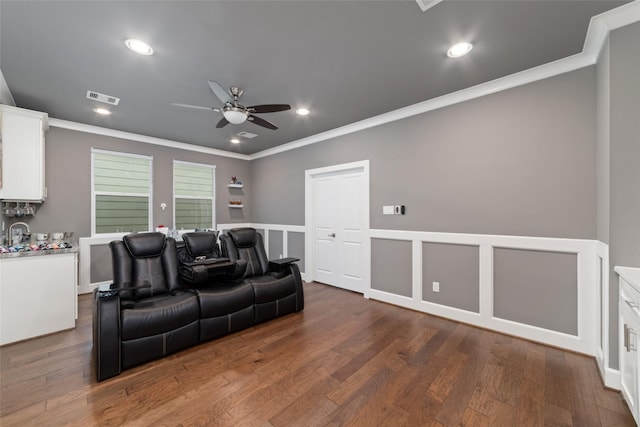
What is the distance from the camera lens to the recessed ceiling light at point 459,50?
90.4 inches

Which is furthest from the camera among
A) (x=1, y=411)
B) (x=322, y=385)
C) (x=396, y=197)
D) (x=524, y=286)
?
(x=396, y=197)

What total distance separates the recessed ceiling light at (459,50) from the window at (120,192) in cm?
519

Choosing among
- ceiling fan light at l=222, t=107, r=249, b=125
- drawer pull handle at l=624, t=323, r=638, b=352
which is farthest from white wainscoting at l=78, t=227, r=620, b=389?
ceiling fan light at l=222, t=107, r=249, b=125

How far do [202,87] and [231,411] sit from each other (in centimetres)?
314

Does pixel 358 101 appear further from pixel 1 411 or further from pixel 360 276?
pixel 1 411

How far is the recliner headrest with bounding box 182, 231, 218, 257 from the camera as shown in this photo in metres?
3.29

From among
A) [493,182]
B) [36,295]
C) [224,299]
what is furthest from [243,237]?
[493,182]

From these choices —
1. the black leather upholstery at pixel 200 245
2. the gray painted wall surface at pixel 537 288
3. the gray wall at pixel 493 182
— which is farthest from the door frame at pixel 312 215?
the black leather upholstery at pixel 200 245

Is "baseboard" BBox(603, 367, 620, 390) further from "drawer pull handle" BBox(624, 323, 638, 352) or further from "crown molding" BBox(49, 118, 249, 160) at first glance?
"crown molding" BBox(49, 118, 249, 160)

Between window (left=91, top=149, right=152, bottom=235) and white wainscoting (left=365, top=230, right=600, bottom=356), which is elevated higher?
window (left=91, top=149, right=152, bottom=235)

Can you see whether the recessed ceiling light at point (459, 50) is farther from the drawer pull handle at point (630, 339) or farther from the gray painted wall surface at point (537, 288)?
the drawer pull handle at point (630, 339)

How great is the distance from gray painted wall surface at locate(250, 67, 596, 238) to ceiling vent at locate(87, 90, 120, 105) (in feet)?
10.9

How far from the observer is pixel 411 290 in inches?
143

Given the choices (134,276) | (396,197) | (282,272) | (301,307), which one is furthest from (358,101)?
(134,276)
